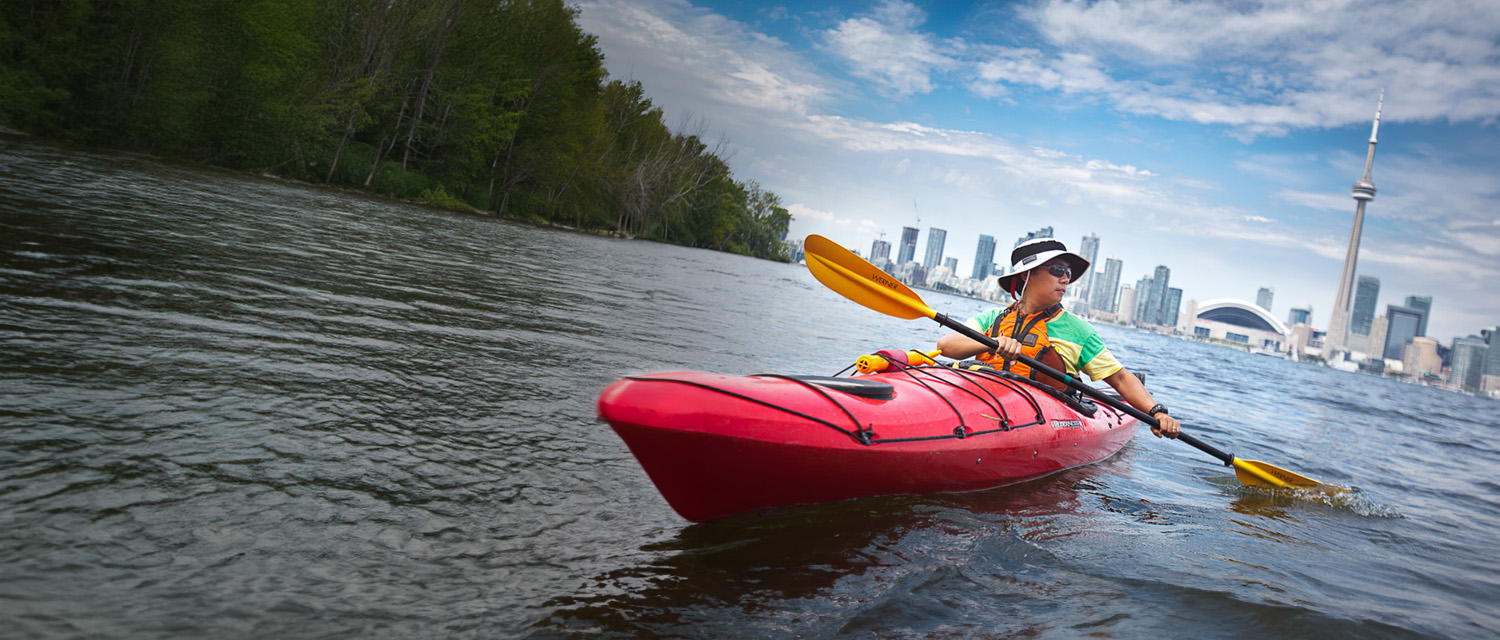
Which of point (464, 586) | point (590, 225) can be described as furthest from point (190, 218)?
point (590, 225)

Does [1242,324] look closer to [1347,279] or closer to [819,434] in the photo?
[1347,279]

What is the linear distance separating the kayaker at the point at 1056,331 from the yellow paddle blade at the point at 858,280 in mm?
761

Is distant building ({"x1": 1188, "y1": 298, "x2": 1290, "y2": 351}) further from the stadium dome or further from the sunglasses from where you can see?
the sunglasses

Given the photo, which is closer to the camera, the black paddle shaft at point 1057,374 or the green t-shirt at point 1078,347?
the black paddle shaft at point 1057,374

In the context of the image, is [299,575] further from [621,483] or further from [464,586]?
[621,483]

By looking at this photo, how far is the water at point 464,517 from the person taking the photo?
2068 millimetres

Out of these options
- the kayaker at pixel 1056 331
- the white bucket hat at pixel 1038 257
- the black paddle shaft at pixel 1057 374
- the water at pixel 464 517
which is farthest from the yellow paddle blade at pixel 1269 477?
the white bucket hat at pixel 1038 257

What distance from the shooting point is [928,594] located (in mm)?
2801

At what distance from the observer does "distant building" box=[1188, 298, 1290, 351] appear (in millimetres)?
117750

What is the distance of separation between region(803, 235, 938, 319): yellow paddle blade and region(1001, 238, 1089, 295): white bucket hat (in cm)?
93

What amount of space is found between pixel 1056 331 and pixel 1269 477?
240 centimetres

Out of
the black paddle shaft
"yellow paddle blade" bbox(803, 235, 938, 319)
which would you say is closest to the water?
the black paddle shaft

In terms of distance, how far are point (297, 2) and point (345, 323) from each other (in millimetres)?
22565

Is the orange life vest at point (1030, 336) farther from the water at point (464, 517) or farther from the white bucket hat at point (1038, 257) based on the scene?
the water at point (464, 517)
